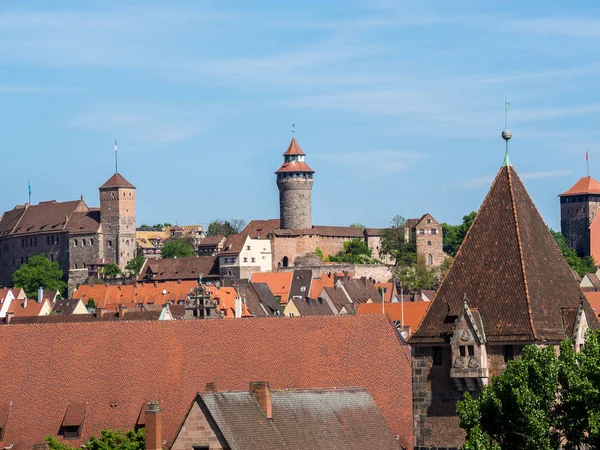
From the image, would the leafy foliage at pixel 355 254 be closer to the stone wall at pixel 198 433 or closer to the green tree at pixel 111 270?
the green tree at pixel 111 270

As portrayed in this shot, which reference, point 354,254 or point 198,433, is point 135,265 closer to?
point 354,254

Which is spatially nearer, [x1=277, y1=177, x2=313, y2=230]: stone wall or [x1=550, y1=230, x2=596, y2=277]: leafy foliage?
[x1=550, y1=230, x2=596, y2=277]: leafy foliage

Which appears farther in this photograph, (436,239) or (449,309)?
(436,239)

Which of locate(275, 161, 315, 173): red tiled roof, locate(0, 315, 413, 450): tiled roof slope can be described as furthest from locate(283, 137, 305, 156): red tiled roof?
locate(0, 315, 413, 450): tiled roof slope

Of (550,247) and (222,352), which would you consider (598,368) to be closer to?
(550,247)

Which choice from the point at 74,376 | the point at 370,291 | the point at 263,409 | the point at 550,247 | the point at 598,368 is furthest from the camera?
the point at 370,291

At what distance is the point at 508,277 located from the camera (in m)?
33.7

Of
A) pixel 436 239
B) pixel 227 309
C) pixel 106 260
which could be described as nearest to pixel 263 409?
pixel 227 309

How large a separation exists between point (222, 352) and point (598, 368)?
52.8ft

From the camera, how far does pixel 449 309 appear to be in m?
34.1

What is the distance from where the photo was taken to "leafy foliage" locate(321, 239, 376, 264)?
186125 mm

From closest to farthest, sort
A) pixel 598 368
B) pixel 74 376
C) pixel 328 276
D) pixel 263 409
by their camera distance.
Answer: pixel 598 368 < pixel 263 409 < pixel 74 376 < pixel 328 276

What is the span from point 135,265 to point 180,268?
17290mm

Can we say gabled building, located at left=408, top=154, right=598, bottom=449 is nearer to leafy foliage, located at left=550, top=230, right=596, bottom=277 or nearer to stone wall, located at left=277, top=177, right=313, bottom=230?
leafy foliage, located at left=550, top=230, right=596, bottom=277
